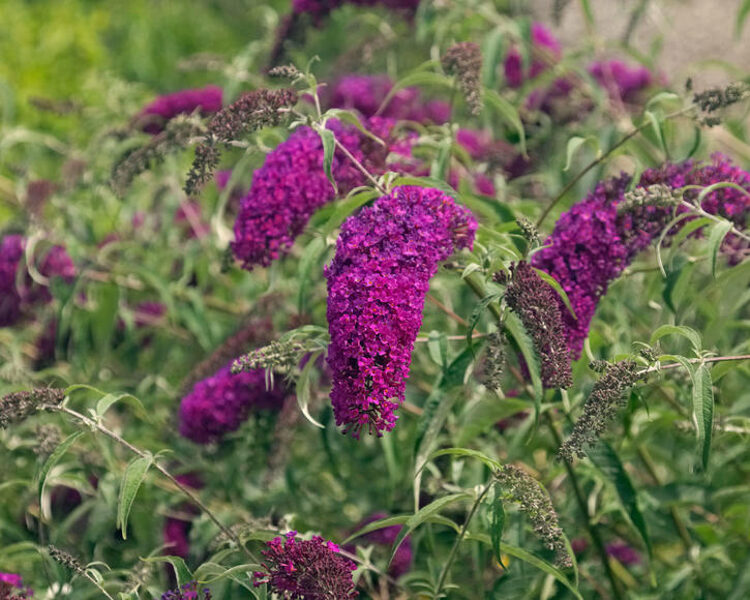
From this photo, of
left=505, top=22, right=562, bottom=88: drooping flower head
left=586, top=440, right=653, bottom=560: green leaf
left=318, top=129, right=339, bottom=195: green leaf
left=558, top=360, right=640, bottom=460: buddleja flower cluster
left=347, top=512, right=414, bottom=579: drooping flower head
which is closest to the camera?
left=558, top=360, right=640, bottom=460: buddleja flower cluster

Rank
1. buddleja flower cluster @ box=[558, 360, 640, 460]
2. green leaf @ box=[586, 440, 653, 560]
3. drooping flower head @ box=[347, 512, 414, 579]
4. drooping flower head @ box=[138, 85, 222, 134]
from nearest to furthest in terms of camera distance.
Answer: buddleja flower cluster @ box=[558, 360, 640, 460]
green leaf @ box=[586, 440, 653, 560]
drooping flower head @ box=[347, 512, 414, 579]
drooping flower head @ box=[138, 85, 222, 134]

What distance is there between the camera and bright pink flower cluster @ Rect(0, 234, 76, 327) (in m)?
2.92

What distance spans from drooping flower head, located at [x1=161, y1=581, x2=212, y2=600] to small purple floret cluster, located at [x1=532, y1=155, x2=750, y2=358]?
76 cm

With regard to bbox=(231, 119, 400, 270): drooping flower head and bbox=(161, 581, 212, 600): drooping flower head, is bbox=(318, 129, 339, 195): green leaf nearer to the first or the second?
bbox=(231, 119, 400, 270): drooping flower head

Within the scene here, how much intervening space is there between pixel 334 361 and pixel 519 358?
0.39 m

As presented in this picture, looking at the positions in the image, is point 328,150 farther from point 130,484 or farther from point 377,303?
point 130,484

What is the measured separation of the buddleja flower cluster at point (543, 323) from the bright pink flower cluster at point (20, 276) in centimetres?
165

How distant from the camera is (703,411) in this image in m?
1.70

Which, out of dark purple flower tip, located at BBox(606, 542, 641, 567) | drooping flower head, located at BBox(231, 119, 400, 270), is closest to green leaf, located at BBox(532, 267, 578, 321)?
drooping flower head, located at BBox(231, 119, 400, 270)

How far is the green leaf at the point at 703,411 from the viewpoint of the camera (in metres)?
1.69

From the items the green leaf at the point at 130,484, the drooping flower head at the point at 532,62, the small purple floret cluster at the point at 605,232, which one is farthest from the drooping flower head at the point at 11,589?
the drooping flower head at the point at 532,62

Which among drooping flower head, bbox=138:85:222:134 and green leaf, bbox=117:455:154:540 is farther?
drooping flower head, bbox=138:85:222:134

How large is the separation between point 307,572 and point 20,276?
1.60m

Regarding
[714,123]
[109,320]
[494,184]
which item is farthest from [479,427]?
[109,320]
